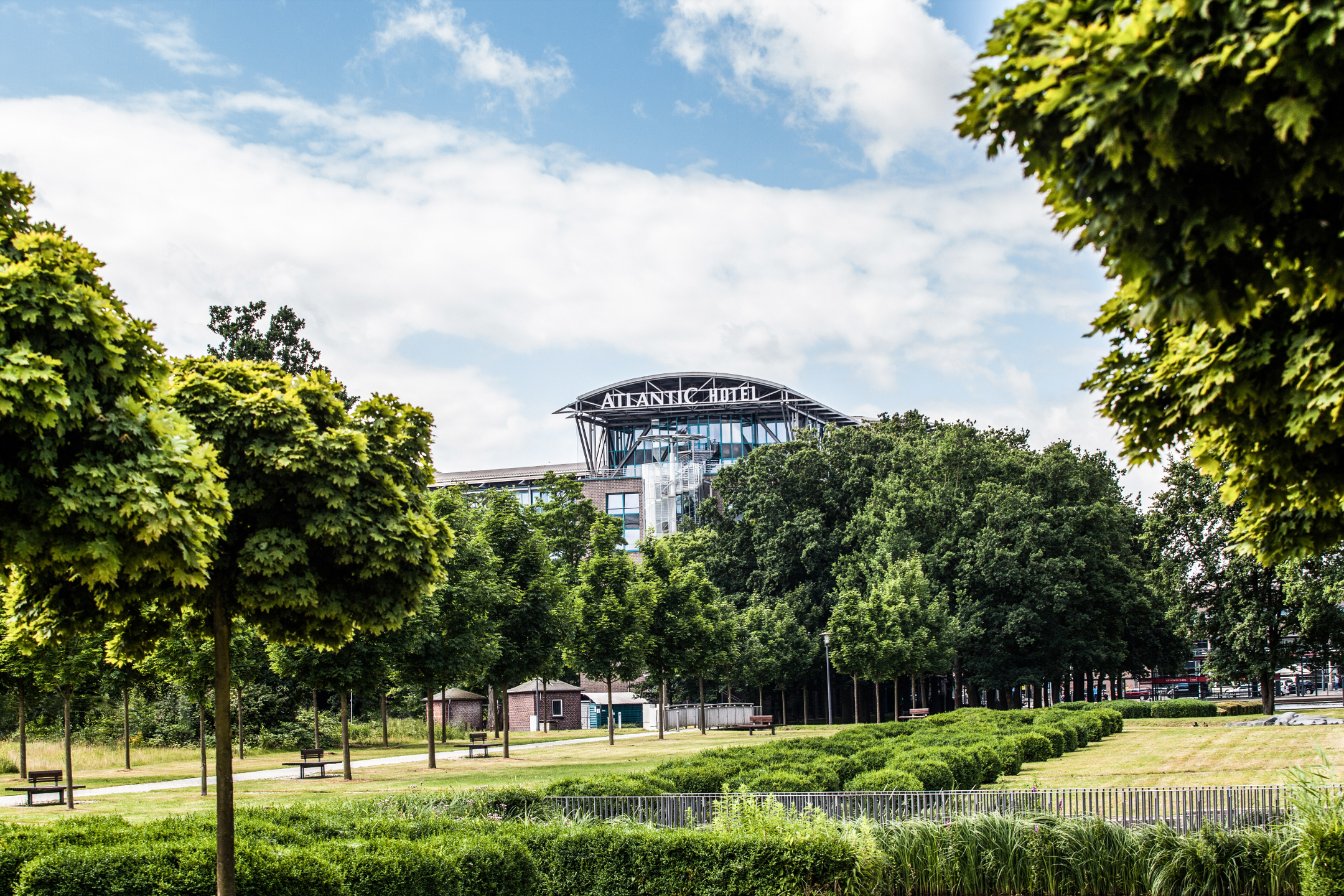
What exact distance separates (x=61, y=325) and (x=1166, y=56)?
285 inches

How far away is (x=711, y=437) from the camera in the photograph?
291ft

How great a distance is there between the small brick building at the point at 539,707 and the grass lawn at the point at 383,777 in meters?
18.8

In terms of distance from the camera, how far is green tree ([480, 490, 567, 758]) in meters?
33.0

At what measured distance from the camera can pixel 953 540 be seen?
196 feet

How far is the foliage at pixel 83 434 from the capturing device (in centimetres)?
723

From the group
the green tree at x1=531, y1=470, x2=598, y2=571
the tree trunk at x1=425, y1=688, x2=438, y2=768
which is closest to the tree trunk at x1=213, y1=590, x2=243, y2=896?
the tree trunk at x1=425, y1=688, x2=438, y2=768

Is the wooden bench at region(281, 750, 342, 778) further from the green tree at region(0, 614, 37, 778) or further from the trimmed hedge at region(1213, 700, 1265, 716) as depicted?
the trimmed hedge at region(1213, 700, 1265, 716)

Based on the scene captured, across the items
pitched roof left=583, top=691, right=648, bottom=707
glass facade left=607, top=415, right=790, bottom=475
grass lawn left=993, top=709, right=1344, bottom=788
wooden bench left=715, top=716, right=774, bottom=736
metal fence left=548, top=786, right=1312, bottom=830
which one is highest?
glass facade left=607, top=415, right=790, bottom=475

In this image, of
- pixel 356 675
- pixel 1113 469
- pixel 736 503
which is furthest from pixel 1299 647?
pixel 356 675

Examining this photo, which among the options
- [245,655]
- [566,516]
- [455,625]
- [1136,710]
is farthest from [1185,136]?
[566,516]

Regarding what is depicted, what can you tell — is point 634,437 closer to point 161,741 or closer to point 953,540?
point 953,540

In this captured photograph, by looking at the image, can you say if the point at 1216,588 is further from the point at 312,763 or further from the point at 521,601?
the point at 312,763

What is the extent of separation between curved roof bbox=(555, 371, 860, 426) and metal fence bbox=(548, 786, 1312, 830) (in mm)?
71149

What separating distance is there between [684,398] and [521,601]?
55.9 meters
